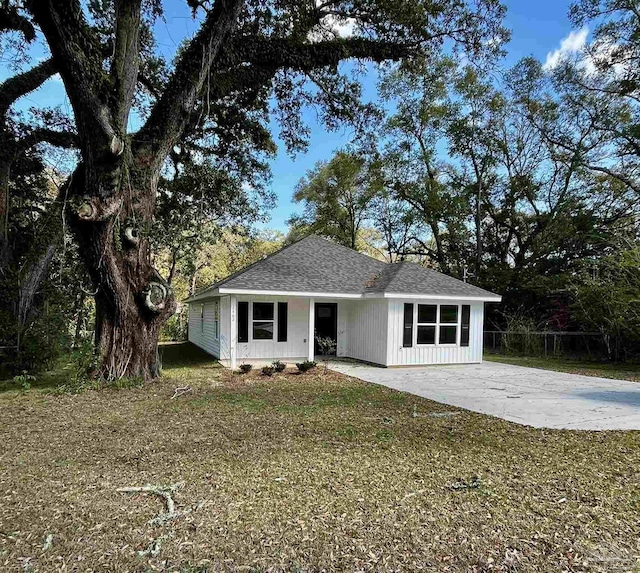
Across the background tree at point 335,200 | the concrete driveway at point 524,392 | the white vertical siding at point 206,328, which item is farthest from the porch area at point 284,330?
the background tree at point 335,200

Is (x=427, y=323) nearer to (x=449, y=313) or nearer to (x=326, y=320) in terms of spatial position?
(x=449, y=313)

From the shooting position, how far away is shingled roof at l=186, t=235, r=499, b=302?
38.1 feet

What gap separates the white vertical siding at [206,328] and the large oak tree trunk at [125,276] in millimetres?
4644

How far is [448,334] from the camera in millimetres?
12625

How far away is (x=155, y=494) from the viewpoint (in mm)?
3508

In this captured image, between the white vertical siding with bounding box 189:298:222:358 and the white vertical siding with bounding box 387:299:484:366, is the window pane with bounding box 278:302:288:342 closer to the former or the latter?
the white vertical siding with bounding box 189:298:222:358

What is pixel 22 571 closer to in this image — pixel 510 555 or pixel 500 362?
pixel 510 555

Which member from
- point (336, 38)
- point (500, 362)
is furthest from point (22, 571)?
point (500, 362)

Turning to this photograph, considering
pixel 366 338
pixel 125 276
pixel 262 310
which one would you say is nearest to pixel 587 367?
pixel 366 338

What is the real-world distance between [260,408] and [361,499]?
348 cm

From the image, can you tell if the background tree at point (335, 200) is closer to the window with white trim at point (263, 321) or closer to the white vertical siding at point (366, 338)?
the white vertical siding at point (366, 338)

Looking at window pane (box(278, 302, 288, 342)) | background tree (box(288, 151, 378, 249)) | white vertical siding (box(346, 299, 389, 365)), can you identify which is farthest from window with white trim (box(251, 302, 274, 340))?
background tree (box(288, 151, 378, 249))

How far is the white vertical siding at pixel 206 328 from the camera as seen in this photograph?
47.9ft

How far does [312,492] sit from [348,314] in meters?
10.5
